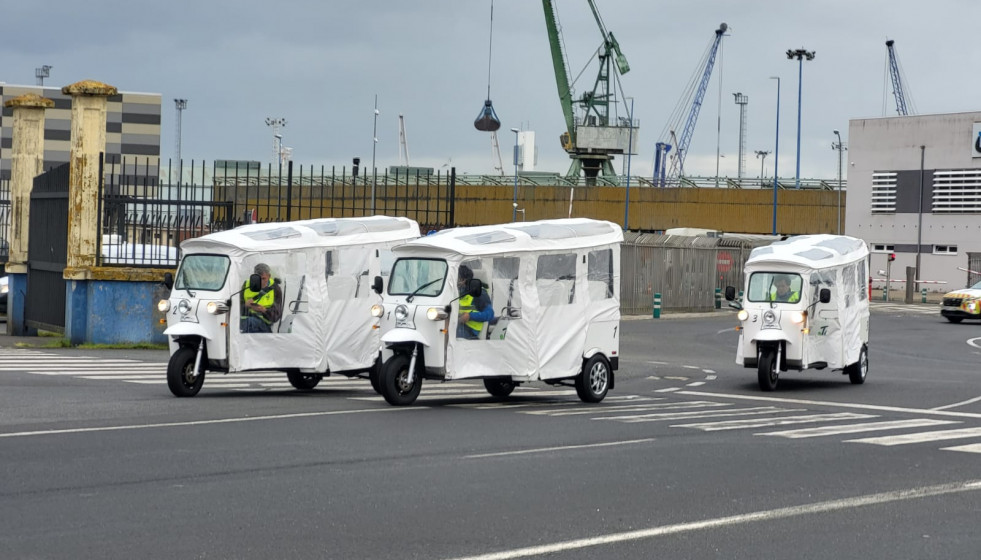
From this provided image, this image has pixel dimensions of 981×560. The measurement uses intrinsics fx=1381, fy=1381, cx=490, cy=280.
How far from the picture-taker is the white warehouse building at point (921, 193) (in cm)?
7050

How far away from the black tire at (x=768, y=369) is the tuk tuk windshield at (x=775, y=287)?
0.89 m

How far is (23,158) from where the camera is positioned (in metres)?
32.2

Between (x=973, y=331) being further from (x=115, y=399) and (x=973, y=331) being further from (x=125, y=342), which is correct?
(x=115, y=399)

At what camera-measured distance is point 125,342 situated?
27234 millimetres

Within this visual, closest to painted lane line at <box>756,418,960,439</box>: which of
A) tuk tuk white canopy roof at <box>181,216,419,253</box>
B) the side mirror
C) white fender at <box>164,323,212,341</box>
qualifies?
the side mirror

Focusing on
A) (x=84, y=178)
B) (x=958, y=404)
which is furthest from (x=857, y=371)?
(x=84, y=178)

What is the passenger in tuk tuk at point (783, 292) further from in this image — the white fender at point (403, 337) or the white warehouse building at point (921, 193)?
the white warehouse building at point (921, 193)

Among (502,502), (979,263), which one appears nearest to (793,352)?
(502,502)

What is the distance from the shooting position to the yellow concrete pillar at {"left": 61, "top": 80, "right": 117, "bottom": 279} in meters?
27.1

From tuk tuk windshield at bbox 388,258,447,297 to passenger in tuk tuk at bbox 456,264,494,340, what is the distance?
0.26 meters

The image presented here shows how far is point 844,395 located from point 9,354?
14827 millimetres

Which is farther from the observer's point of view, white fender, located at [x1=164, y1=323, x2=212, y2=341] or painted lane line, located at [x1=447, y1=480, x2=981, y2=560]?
white fender, located at [x1=164, y1=323, x2=212, y2=341]

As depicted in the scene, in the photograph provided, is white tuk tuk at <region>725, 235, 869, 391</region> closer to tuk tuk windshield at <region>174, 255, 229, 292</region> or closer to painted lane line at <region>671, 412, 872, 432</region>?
painted lane line at <region>671, 412, 872, 432</region>

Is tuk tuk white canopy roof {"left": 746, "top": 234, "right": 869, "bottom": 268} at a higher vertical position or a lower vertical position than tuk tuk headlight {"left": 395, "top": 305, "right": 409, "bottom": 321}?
higher
